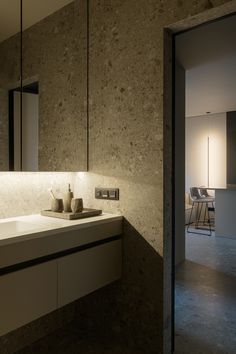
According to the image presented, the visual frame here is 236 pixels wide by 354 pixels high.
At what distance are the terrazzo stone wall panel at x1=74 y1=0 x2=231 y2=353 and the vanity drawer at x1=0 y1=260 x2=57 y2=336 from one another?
645 mm

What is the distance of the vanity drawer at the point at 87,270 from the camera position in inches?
65.8

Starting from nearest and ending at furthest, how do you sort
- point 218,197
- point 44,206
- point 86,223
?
point 86,223 < point 44,206 < point 218,197

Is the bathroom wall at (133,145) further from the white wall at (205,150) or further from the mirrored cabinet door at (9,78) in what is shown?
the white wall at (205,150)

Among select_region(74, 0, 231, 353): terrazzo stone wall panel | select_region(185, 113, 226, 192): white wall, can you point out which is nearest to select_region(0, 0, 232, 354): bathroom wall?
select_region(74, 0, 231, 353): terrazzo stone wall panel

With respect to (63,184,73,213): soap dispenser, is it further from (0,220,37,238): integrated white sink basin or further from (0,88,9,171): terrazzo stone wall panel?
(0,88,9,171): terrazzo stone wall panel

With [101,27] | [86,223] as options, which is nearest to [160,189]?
[86,223]

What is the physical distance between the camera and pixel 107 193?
2152 millimetres

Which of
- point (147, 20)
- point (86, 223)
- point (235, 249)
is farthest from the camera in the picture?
point (235, 249)

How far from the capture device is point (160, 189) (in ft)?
6.10

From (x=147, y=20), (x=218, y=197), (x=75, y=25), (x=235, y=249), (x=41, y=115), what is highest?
(x=75, y=25)

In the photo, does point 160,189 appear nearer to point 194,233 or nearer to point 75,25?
point 75,25

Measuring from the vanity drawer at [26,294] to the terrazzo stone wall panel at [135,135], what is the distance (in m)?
0.65

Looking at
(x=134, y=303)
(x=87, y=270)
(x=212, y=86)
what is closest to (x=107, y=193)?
(x=87, y=270)

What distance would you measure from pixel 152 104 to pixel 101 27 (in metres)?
0.82
